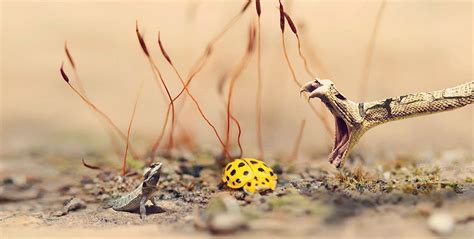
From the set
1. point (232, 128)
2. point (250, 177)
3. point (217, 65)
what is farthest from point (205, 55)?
point (250, 177)

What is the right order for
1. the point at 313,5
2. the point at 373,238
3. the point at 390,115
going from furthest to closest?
1. the point at 313,5
2. the point at 390,115
3. the point at 373,238

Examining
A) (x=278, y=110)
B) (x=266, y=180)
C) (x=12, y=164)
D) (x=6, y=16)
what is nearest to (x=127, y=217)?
(x=266, y=180)

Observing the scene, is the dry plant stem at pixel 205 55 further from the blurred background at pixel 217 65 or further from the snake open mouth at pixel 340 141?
the snake open mouth at pixel 340 141

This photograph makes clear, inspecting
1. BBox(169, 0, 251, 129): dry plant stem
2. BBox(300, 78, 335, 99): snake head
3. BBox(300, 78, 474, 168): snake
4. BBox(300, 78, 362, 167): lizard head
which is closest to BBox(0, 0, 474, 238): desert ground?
BBox(169, 0, 251, 129): dry plant stem

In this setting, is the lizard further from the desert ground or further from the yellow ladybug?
the yellow ladybug

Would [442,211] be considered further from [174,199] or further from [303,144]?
[303,144]

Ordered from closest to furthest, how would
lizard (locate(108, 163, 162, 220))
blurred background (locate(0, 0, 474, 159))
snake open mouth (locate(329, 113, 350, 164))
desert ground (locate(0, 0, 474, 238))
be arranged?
desert ground (locate(0, 0, 474, 238)), snake open mouth (locate(329, 113, 350, 164)), lizard (locate(108, 163, 162, 220)), blurred background (locate(0, 0, 474, 159))
